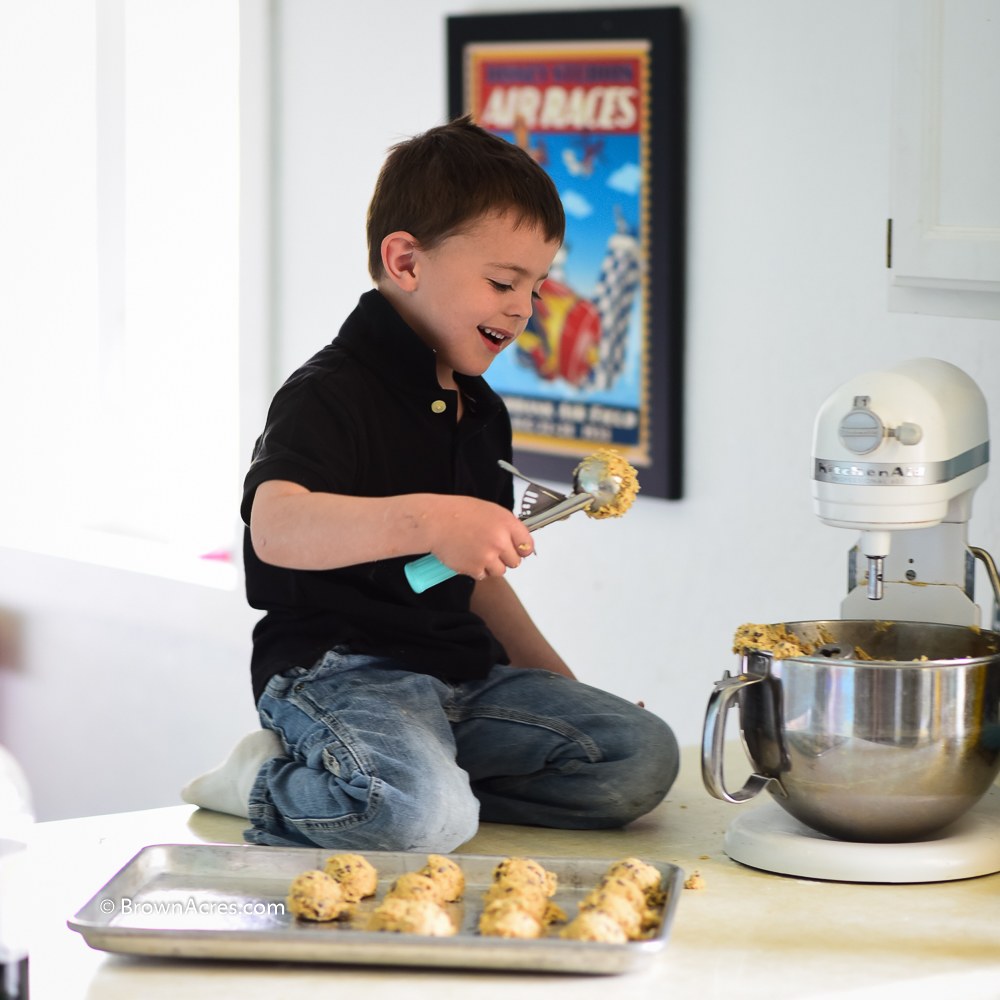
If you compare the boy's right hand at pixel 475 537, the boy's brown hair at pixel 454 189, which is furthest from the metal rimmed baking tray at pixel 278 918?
the boy's brown hair at pixel 454 189

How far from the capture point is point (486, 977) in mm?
901

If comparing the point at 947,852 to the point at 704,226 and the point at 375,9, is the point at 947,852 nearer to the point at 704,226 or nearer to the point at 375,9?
the point at 704,226

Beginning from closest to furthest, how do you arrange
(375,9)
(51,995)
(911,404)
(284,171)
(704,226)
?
(51,995)
(911,404)
(704,226)
(375,9)
(284,171)

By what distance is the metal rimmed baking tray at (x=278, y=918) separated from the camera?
0.88 metres

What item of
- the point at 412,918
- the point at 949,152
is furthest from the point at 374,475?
the point at 949,152

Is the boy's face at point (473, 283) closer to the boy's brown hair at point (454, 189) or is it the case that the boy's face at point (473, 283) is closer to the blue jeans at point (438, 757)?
the boy's brown hair at point (454, 189)

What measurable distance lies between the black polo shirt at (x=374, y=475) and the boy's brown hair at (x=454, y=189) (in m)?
0.08

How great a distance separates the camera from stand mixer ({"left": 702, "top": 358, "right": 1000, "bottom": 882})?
107 cm

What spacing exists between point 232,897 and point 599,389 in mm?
1134

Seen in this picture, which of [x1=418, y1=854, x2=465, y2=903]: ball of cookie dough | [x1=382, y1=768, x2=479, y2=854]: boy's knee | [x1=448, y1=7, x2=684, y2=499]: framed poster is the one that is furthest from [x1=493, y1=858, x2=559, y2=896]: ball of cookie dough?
[x1=448, y1=7, x2=684, y2=499]: framed poster

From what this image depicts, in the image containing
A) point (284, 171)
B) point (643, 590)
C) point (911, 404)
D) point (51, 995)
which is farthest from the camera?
point (284, 171)

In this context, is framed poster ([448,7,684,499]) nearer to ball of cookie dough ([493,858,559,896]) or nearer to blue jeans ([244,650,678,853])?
blue jeans ([244,650,678,853])

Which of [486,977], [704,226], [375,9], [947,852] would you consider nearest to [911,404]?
[947,852]

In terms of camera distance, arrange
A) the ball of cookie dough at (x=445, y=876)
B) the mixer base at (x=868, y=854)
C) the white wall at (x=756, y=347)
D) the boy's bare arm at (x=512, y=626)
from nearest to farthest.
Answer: the ball of cookie dough at (x=445, y=876) < the mixer base at (x=868, y=854) < the boy's bare arm at (x=512, y=626) < the white wall at (x=756, y=347)
